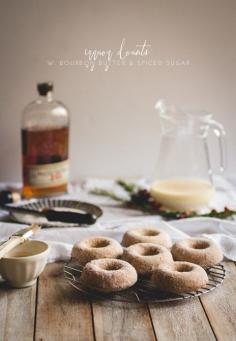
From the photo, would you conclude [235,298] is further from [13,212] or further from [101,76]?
[101,76]

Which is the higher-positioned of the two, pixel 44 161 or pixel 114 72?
pixel 114 72

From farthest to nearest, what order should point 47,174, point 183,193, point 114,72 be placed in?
point 114,72 < point 47,174 < point 183,193

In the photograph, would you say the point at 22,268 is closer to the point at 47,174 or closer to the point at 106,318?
the point at 106,318

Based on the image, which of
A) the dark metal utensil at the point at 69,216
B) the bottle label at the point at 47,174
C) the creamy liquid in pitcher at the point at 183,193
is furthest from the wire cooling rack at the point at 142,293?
the bottle label at the point at 47,174

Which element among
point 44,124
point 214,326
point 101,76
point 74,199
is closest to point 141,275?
point 214,326

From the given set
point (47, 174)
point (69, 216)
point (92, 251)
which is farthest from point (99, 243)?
point (47, 174)

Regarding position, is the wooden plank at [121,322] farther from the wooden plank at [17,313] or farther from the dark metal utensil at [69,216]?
the dark metal utensil at [69,216]
